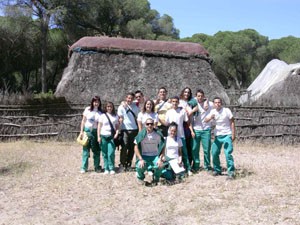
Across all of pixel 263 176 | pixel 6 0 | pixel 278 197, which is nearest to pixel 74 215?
pixel 278 197

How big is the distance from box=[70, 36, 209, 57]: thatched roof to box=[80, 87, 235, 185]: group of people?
21.6ft

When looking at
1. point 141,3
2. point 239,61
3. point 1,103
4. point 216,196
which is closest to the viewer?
point 216,196

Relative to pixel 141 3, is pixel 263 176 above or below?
below

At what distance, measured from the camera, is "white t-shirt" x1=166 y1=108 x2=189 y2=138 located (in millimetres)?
6141

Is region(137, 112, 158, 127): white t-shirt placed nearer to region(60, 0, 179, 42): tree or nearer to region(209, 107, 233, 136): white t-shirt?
region(209, 107, 233, 136): white t-shirt

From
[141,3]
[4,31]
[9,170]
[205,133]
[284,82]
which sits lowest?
[9,170]

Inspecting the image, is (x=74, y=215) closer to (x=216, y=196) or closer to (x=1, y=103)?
(x=216, y=196)

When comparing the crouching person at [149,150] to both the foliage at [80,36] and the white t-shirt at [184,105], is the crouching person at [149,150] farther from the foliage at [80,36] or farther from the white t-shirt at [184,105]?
the foliage at [80,36]

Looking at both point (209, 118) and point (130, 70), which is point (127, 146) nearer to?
point (209, 118)

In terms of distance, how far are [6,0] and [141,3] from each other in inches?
437

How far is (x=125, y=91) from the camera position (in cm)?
1268

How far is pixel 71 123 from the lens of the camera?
11812 millimetres

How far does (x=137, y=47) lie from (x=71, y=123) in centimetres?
339

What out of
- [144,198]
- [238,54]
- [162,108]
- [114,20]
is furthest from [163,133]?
[238,54]
